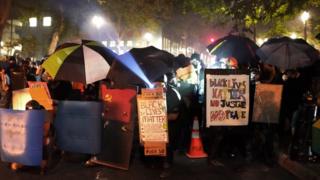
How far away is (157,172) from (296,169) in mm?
2634

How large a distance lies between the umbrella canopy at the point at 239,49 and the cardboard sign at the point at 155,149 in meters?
3.31

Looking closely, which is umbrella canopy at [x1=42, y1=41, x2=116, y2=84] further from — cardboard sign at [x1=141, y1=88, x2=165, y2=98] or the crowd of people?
cardboard sign at [x1=141, y1=88, x2=165, y2=98]

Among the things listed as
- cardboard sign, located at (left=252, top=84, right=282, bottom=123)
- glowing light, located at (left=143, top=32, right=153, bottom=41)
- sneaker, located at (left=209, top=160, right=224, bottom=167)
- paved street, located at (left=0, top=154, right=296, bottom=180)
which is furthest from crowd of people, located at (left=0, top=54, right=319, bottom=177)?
glowing light, located at (left=143, top=32, right=153, bottom=41)

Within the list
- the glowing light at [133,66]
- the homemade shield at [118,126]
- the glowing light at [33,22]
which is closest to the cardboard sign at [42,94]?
the homemade shield at [118,126]

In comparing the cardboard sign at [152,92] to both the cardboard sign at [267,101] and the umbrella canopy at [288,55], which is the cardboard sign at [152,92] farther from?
the umbrella canopy at [288,55]

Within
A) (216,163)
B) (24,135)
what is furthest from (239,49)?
(24,135)

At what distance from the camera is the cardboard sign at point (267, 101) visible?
29.7 feet

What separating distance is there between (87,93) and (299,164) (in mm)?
4474

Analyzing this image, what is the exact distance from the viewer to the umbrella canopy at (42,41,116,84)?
27.5 feet

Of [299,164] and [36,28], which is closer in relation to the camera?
[299,164]

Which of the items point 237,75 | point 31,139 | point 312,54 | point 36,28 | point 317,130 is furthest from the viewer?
point 36,28

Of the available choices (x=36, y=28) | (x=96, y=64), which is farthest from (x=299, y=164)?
(x=36, y=28)

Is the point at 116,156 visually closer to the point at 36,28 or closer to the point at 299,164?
the point at 299,164

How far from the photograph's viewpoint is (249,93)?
8.99 m
